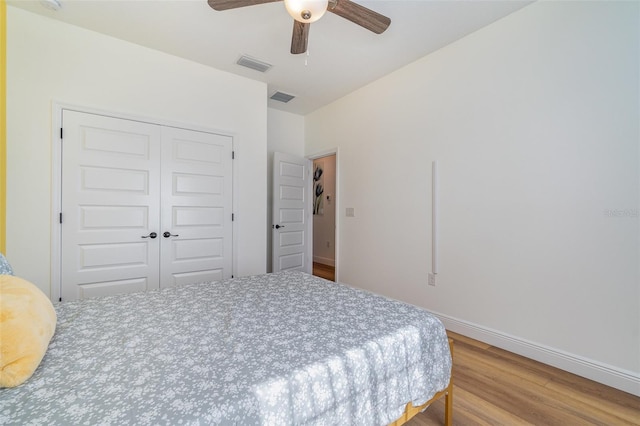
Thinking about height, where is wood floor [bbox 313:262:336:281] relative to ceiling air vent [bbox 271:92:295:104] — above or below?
below

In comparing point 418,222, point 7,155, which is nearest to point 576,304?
point 418,222

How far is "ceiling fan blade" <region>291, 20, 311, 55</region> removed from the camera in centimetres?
190

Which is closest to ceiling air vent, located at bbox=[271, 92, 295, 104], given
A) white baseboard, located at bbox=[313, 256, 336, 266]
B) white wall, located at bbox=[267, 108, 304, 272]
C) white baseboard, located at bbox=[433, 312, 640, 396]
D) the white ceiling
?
white wall, located at bbox=[267, 108, 304, 272]

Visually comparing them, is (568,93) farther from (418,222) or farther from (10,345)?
(10,345)

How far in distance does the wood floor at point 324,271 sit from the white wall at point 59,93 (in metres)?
1.85

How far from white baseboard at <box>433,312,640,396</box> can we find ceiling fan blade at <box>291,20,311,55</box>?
2.81 metres

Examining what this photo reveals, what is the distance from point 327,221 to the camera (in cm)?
601

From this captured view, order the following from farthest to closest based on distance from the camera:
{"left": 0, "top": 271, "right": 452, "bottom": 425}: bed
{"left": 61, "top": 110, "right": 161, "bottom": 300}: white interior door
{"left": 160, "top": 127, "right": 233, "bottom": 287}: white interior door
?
1. {"left": 160, "top": 127, "right": 233, "bottom": 287}: white interior door
2. {"left": 61, "top": 110, "right": 161, "bottom": 300}: white interior door
3. {"left": 0, "top": 271, "right": 452, "bottom": 425}: bed

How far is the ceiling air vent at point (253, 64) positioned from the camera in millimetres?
3047

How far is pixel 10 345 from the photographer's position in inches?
33.3

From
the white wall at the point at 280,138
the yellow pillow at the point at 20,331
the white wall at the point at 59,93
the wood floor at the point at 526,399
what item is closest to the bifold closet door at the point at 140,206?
the white wall at the point at 59,93

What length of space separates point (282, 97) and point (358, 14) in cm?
240

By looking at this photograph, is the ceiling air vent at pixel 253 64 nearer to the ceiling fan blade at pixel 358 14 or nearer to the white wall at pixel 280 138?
the white wall at pixel 280 138

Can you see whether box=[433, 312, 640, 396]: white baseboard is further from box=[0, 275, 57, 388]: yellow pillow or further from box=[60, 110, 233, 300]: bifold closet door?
box=[0, 275, 57, 388]: yellow pillow
